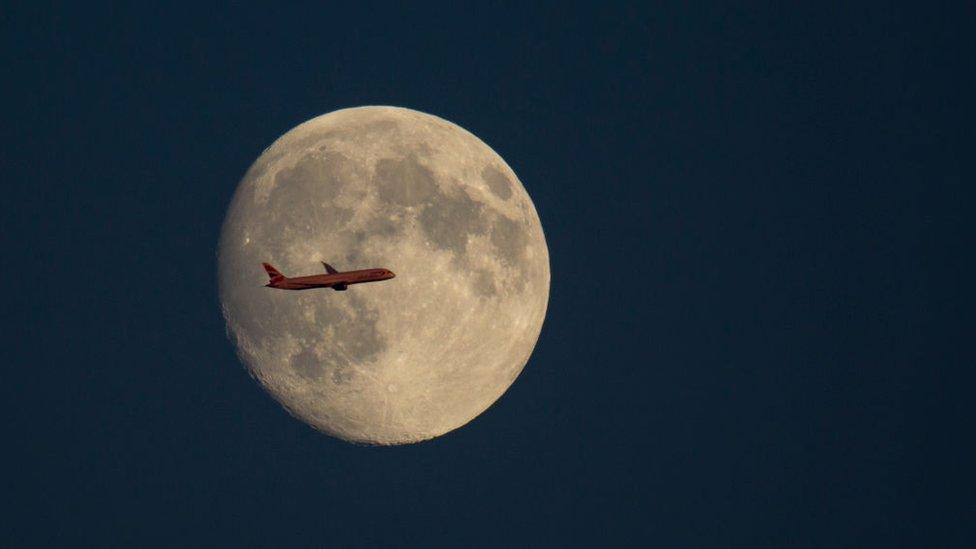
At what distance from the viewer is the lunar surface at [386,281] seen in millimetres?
35625

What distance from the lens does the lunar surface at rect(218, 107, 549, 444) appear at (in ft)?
117

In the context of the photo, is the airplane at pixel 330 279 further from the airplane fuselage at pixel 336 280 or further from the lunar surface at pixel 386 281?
the lunar surface at pixel 386 281

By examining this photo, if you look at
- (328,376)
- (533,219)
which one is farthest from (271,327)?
(533,219)

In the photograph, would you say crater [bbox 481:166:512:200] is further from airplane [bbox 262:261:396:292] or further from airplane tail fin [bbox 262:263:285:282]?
airplane tail fin [bbox 262:263:285:282]

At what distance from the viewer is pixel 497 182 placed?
39062 mm

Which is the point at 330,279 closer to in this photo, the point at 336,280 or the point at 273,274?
the point at 336,280

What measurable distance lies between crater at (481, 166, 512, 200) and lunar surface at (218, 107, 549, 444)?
→ 0.07m

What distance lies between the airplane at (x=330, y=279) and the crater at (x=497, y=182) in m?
5.72

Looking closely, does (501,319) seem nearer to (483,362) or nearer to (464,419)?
(483,362)

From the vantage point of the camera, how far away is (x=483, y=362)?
124 feet

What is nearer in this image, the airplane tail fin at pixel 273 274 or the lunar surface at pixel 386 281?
the airplane tail fin at pixel 273 274

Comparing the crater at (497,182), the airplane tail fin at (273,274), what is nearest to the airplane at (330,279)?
the airplane tail fin at (273,274)

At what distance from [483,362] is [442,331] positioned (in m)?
2.28

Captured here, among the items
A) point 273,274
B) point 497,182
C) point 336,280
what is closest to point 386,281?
point 336,280
